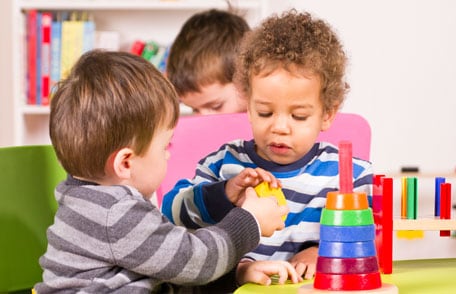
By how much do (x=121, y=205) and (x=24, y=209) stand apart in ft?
1.21

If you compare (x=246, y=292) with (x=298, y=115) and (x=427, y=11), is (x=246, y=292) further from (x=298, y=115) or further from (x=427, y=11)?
(x=427, y=11)

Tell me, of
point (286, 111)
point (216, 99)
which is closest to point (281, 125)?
point (286, 111)

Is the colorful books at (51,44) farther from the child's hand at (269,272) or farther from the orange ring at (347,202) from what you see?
the orange ring at (347,202)

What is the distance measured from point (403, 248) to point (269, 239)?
95.4 inches

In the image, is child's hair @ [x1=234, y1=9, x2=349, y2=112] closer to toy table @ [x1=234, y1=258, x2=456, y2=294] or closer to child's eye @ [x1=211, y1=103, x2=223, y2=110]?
toy table @ [x1=234, y1=258, x2=456, y2=294]

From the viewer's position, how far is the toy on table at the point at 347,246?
940mm

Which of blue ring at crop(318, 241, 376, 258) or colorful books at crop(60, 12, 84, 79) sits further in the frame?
colorful books at crop(60, 12, 84, 79)

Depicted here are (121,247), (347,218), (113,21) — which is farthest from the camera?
(113,21)

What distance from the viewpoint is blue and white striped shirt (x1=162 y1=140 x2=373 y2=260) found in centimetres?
141

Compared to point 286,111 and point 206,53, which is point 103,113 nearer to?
point 286,111

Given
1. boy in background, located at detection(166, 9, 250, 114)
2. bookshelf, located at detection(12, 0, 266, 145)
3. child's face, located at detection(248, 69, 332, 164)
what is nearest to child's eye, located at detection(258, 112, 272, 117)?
child's face, located at detection(248, 69, 332, 164)

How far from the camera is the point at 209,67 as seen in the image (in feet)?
7.33

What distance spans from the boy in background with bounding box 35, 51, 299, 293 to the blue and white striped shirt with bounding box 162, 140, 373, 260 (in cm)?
22

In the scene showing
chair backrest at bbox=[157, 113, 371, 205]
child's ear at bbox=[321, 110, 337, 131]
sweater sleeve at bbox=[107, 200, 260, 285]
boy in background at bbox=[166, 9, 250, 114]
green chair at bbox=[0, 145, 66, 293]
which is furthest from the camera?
boy in background at bbox=[166, 9, 250, 114]
